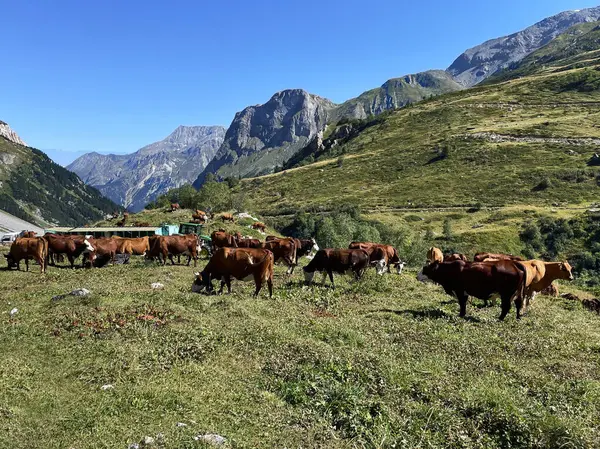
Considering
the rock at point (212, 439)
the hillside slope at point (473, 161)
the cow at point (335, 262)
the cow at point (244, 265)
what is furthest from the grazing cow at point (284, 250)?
the hillside slope at point (473, 161)

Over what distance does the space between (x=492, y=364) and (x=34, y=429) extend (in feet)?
35.9

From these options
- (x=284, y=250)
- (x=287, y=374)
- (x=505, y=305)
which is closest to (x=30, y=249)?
(x=284, y=250)

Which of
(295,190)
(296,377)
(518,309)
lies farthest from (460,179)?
(296,377)

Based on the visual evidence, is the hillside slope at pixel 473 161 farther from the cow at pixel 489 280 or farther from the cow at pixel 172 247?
the cow at pixel 489 280

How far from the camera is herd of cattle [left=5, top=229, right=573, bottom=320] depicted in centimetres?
1641

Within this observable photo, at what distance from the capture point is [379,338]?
44.6ft

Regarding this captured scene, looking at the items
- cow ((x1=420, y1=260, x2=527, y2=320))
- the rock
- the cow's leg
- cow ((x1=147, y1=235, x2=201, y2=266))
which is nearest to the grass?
the rock

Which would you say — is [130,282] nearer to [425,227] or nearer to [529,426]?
[529,426]

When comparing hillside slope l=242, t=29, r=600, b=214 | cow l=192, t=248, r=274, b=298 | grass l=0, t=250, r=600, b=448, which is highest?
hillside slope l=242, t=29, r=600, b=214

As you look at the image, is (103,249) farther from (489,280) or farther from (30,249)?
(489,280)

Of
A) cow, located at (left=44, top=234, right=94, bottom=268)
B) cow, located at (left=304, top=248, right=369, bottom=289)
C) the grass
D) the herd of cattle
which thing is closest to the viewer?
the grass

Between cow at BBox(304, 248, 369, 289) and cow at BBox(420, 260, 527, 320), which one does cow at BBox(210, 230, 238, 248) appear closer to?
cow at BBox(304, 248, 369, 289)

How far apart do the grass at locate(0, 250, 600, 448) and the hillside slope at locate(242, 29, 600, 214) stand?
98243mm

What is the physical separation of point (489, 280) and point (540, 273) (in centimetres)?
426
